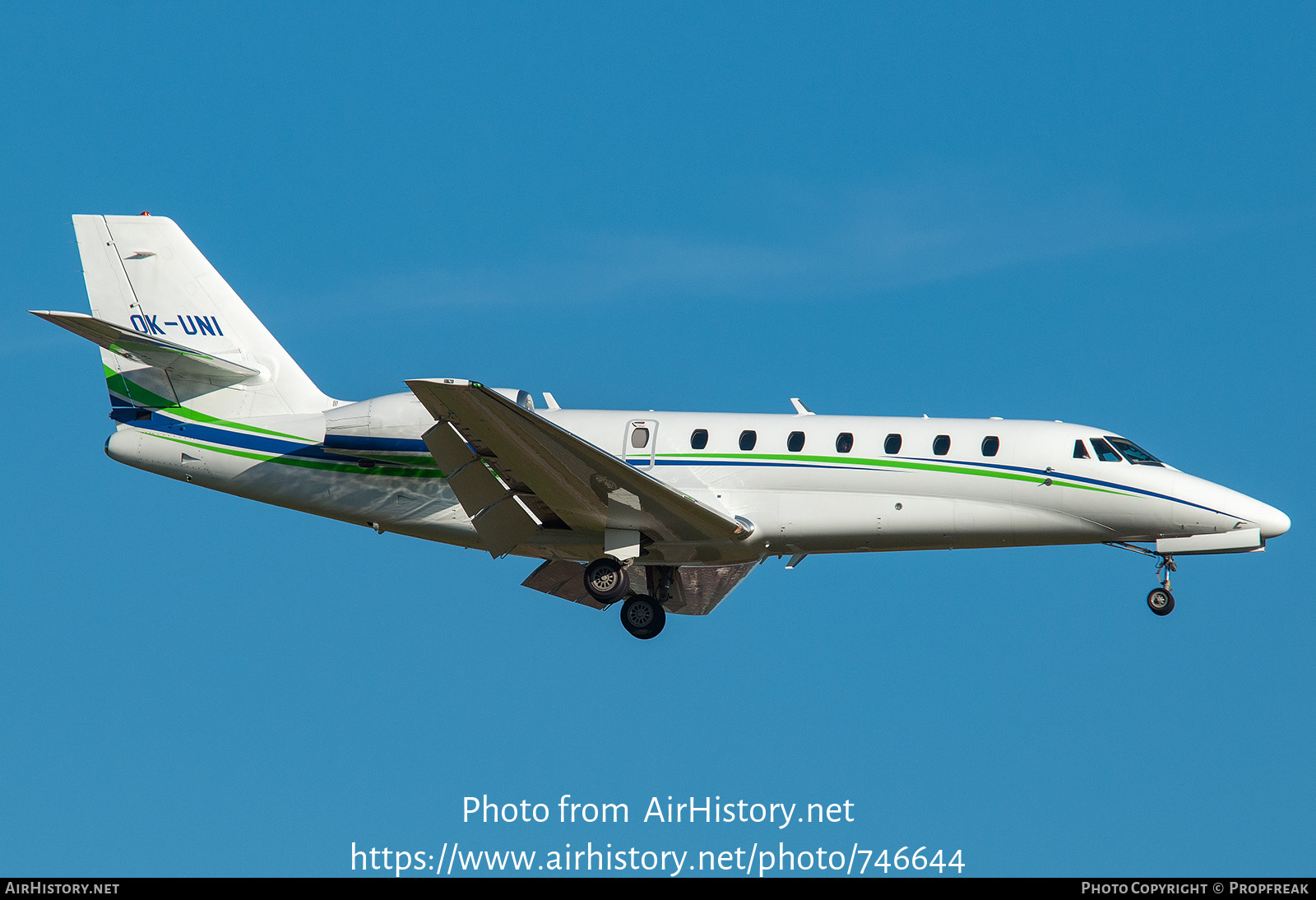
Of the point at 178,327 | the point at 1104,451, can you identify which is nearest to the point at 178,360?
the point at 178,327

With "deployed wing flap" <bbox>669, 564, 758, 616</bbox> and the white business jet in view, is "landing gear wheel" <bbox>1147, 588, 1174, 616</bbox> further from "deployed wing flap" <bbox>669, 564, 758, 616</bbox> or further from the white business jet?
"deployed wing flap" <bbox>669, 564, 758, 616</bbox>

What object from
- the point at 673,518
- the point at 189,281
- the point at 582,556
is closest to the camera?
the point at 673,518

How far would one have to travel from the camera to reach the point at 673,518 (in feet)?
67.2

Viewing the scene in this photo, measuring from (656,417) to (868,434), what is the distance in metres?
3.16

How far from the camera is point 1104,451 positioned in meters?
21.0

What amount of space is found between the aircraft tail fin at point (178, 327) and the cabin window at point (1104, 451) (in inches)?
461

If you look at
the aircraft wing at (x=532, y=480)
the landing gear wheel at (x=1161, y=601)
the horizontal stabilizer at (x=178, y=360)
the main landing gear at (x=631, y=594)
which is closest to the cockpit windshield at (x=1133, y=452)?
the landing gear wheel at (x=1161, y=601)

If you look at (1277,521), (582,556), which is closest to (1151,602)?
(1277,521)

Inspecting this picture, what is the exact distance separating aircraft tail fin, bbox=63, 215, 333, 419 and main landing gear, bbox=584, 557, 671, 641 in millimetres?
5292

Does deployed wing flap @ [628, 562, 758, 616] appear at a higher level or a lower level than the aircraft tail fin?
lower

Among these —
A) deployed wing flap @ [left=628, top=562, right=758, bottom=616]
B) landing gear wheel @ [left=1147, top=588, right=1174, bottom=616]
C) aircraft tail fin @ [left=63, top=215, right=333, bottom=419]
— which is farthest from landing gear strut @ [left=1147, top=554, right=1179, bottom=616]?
aircraft tail fin @ [left=63, top=215, right=333, bottom=419]

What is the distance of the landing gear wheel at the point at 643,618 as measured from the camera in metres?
22.2

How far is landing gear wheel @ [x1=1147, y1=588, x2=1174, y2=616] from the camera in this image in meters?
20.9

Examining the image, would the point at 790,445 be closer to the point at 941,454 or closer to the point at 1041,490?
the point at 941,454
